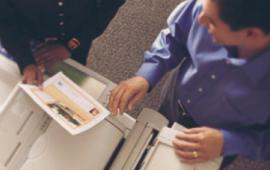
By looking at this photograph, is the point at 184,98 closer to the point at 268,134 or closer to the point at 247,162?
the point at 268,134

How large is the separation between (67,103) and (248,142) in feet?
1.31

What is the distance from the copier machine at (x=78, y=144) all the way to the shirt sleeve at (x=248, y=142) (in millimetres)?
51

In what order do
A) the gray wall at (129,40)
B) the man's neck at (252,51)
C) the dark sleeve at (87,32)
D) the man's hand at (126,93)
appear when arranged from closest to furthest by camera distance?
the man's neck at (252,51) → the man's hand at (126,93) → the dark sleeve at (87,32) → the gray wall at (129,40)

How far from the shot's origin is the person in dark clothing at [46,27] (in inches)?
40.3

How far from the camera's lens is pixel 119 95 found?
94 centimetres

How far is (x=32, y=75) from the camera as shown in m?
0.94

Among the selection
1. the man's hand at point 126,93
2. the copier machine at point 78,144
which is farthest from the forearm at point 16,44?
the man's hand at point 126,93

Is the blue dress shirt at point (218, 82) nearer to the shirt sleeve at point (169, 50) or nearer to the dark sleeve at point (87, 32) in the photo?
the shirt sleeve at point (169, 50)

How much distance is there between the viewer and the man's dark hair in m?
0.69

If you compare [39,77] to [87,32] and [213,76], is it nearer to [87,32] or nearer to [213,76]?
[87,32]

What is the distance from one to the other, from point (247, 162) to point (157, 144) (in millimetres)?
938

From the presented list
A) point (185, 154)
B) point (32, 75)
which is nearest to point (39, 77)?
point (32, 75)

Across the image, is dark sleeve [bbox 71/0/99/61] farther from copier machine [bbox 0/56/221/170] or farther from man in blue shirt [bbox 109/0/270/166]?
copier machine [bbox 0/56/221/170]

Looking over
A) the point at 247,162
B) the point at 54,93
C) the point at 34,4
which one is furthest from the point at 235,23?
the point at 247,162
